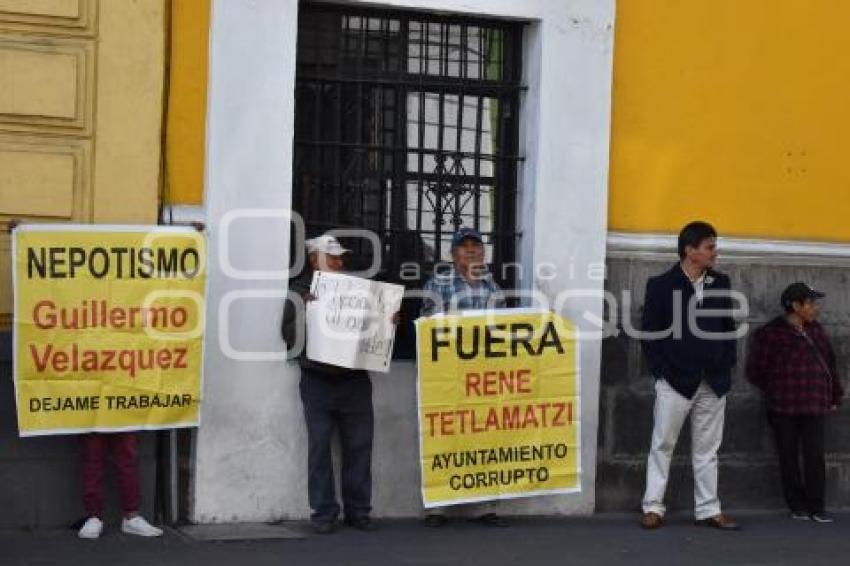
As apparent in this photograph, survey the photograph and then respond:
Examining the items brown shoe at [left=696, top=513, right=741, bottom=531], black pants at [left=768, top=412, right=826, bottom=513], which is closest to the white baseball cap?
brown shoe at [left=696, top=513, right=741, bottom=531]

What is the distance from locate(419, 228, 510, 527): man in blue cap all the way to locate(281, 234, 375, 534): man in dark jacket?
0.55 meters

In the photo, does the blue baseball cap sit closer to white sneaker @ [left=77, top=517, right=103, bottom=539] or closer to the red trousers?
the red trousers

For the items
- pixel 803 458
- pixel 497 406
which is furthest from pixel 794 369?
pixel 497 406

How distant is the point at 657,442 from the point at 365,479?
190cm

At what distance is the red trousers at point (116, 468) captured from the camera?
27.0ft

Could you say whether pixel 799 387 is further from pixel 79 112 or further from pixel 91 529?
pixel 79 112

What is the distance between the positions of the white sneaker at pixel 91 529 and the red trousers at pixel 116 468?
0.03 meters

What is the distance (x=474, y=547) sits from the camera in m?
8.46

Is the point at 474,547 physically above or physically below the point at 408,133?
below

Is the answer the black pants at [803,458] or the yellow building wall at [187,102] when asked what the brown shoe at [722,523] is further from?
the yellow building wall at [187,102]

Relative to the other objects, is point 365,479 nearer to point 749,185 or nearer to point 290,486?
point 290,486

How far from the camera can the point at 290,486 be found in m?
8.98

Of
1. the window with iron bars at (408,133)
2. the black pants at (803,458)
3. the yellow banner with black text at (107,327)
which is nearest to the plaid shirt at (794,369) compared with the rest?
the black pants at (803,458)

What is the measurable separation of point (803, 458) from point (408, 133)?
137 inches
